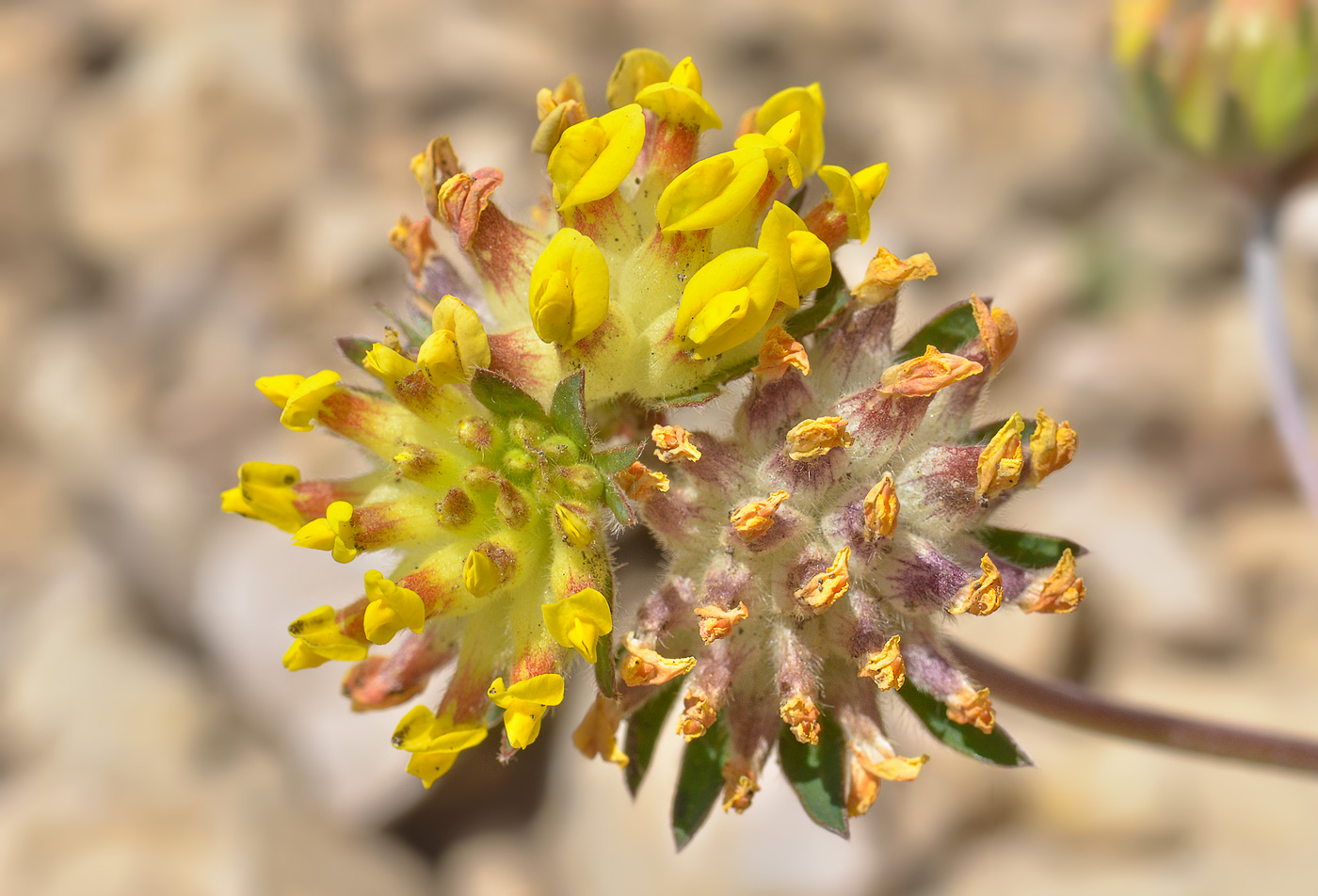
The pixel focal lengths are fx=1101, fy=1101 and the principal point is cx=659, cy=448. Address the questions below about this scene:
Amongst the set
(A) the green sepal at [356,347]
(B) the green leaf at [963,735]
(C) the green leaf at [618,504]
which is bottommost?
(B) the green leaf at [963,735]

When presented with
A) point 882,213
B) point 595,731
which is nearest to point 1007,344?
point 595,731

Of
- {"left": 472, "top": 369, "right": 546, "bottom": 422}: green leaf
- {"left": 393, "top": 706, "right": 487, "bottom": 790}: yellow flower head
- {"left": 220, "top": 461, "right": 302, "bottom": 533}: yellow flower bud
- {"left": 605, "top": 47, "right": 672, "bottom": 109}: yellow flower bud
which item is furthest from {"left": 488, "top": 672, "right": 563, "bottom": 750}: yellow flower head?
{"left": 605, "top": 47, "right": 672, "bottom": 109}: yellow flower bud

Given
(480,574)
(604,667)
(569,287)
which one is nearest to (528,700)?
(604,667)

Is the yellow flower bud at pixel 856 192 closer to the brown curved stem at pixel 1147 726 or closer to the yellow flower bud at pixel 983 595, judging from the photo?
the yellow flower bud at pixel 983 595

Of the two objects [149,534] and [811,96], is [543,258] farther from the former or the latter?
[149,534]

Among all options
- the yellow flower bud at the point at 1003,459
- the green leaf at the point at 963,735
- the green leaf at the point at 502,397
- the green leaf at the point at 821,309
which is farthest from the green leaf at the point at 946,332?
the green leaf at the point at 502,397

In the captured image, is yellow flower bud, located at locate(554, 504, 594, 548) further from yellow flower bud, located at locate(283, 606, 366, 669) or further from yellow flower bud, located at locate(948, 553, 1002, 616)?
yellow flower bud, located at locate(948, 553, 1002, 616)

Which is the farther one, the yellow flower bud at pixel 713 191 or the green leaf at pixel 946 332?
the green leaf at pixel 946 332
